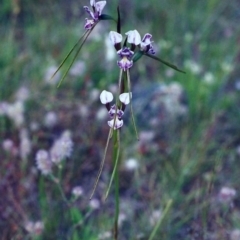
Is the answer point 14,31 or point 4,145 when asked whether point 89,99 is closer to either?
point 4,145

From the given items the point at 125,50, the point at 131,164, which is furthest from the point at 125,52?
the point at 131,164

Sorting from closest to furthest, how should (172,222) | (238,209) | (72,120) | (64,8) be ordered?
(172,222) → (238,209) → (72,120) → (64,8)

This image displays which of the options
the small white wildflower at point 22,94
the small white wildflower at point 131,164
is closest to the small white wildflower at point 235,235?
the small white wildflower at point 131,164

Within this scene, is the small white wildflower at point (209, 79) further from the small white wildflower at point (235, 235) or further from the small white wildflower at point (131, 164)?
the small white wildflower at point (235, 235)

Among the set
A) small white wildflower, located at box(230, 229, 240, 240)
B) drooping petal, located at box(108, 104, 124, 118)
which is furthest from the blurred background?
drooping petal, located at box(108, 104, 124, 118)

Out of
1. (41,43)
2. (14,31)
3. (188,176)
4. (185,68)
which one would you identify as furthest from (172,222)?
(14,31)

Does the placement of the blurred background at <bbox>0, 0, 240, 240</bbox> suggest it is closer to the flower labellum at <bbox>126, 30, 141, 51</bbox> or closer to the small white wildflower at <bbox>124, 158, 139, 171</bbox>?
the small white wildflower at <bbox>124, 158, 139, 171</bbox>

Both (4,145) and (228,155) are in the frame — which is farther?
(228,155)

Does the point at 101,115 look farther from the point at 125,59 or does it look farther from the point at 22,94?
the point at 125,59
